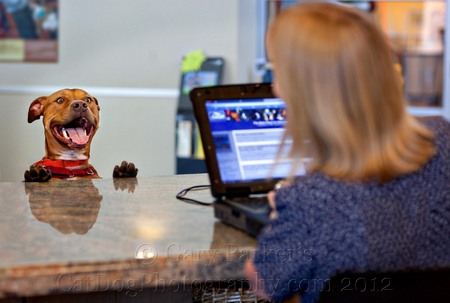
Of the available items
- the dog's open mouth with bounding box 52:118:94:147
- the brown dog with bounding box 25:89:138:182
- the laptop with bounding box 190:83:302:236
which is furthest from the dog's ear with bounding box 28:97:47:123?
the laptop with bounding box 190:83:302:236

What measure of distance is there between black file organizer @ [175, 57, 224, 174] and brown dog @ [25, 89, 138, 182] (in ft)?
9.70

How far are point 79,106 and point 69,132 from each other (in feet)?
0.31

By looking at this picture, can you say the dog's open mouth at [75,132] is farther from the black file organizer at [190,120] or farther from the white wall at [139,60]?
the white wall at [139,60]

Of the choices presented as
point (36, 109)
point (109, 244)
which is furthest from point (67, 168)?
point (109, 244)

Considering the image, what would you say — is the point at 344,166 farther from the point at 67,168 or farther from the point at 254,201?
the point at 67,168

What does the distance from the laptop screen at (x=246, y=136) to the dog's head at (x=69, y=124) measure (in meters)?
0.93

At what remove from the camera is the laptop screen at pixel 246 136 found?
62.9 inches

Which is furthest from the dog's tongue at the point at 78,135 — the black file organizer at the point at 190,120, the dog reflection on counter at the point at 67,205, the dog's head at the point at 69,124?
the black file organizer at the point at 190,120

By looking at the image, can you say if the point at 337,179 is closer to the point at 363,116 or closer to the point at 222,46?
the point at 363,116

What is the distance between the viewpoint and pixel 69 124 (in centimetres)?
252

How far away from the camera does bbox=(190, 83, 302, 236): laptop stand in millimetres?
1578

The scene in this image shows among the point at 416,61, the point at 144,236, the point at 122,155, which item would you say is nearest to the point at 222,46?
the point at 122,155

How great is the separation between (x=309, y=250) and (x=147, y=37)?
15.3ft

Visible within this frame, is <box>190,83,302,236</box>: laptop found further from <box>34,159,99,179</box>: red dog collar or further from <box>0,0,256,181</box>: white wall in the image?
<box>0,0,256,181</box>: white wall
